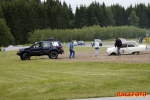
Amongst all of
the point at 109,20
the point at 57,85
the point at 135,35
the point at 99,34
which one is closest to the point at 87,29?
the point at 99,34

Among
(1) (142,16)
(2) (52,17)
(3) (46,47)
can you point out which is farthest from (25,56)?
(1) (142,16)

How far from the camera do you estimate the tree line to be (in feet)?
434

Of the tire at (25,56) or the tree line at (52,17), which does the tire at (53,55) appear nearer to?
the tire at (25,56)

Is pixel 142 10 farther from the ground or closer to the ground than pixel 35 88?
farther from the ground

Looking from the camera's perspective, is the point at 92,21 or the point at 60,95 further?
the point at 92,21

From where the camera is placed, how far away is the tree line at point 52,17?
434 ft

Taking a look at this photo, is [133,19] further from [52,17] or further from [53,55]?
[53,55]

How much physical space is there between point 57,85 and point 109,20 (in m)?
152

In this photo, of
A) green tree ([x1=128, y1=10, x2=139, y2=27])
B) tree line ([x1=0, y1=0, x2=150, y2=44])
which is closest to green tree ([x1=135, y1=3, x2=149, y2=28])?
tree line ([x1=0, y1=0, x2=150, y2=44])

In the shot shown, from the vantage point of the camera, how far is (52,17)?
477ft

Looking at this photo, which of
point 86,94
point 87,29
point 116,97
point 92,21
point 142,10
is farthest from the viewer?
point 142,10

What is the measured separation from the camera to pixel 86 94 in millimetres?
13336

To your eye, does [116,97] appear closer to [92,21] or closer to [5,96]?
[5,96]

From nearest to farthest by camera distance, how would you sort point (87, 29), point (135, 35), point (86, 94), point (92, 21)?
point (86, 94), point (87, 29), point (135, 35), point (92, 21)
